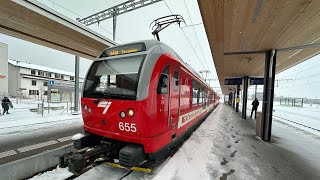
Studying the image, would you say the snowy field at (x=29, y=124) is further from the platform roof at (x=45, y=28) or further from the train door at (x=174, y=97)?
the train door at (x=174, y=97)

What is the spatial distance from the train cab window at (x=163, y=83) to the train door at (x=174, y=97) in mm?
261

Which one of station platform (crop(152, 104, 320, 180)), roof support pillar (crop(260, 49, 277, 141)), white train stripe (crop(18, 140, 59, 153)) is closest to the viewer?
station platform (crop(152, 104, 320, 180))

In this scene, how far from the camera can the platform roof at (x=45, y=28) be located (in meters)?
5.60

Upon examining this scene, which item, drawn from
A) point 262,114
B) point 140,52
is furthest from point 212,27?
point 262,114

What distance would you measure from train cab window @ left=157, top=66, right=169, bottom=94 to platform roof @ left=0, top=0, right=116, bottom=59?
17.6ft

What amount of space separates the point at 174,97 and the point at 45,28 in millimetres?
6612

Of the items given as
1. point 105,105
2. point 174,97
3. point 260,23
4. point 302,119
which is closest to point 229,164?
point 174,97

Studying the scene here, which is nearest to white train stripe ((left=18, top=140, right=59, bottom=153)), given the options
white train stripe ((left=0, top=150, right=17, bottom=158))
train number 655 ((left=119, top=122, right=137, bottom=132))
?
white train stripe ((left=0, top=150, right=17, bottom=158))

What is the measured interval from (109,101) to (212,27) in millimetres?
3992

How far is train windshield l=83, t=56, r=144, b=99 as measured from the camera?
3.41 m

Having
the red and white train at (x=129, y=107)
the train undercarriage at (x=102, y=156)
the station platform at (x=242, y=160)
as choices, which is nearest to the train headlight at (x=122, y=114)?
the red and white train at (x=129, y=107)

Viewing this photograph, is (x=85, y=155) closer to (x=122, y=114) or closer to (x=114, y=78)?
(x=122, y=114)

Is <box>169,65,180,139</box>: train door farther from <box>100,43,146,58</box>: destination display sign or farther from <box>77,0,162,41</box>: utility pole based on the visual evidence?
<box>77,0,162,41</box>: utility pole

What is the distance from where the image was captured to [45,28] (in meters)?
7.04
